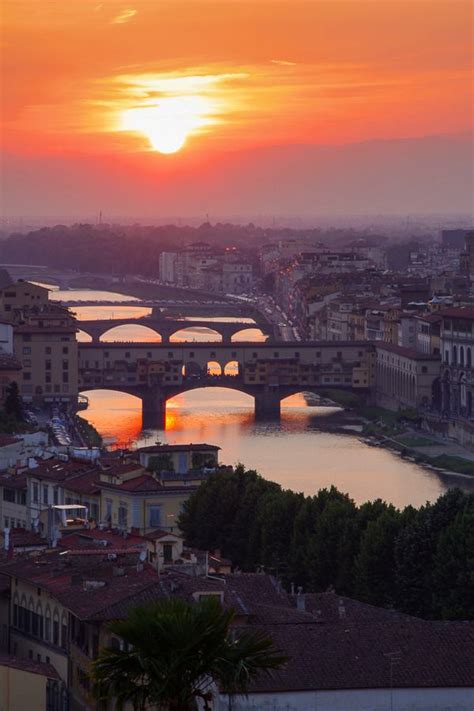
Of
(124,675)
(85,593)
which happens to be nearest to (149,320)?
(85,593)

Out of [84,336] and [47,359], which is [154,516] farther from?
[84,336]

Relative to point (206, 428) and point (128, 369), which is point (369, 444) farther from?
point (128, 369)

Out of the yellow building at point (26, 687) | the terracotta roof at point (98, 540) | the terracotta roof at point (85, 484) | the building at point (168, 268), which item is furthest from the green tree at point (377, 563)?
the building at point (168, 268)

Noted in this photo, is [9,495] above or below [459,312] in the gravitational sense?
below

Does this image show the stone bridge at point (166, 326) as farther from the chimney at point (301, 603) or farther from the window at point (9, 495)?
the chimney at point (301, 603)

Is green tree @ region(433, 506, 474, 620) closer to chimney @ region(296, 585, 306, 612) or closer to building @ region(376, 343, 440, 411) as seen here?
chimney @ region(296, 585, 306, 612)

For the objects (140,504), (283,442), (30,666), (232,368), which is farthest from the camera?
(232,368)

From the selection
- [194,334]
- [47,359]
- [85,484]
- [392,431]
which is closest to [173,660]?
[85,484]
